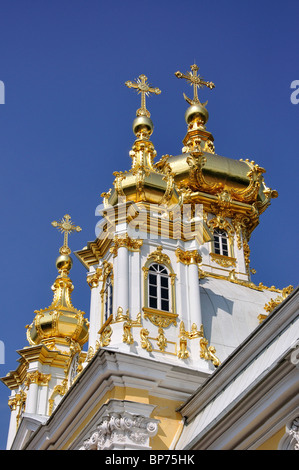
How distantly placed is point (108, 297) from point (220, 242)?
7.05 m

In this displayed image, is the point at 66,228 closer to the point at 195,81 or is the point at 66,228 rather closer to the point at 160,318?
the point at 195,81

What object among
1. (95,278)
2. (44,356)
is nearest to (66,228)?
(44,356)

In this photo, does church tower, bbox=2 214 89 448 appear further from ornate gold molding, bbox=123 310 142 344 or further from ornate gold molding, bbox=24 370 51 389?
ornate gold molding, bbox=123 310 142 344

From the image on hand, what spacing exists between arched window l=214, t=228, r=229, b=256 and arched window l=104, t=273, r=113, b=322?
6210 millimetres

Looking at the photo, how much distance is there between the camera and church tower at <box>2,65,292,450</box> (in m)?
14.4

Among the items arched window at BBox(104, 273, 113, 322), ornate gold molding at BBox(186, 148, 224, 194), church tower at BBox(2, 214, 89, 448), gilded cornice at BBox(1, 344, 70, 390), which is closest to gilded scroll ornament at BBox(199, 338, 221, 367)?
arched window at BBox(104, 273, 113, 322)

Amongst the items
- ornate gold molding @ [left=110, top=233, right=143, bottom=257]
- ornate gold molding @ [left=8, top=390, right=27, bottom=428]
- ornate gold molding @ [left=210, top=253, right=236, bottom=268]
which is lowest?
ornate gold molding @ [left=110, top=233, right=143, bottom=257]

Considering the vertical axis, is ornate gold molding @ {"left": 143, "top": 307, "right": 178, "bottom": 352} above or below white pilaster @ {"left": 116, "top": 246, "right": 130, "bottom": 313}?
below

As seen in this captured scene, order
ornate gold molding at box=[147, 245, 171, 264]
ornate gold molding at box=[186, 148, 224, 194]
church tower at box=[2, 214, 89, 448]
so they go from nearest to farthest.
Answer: ornate gold molding at box=[147, 245, 171, 264], ornate gold molding at box=[186, 148, 224, 194], church tower at box=[2, 214, 89, 448]

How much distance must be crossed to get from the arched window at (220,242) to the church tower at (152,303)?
35 mm

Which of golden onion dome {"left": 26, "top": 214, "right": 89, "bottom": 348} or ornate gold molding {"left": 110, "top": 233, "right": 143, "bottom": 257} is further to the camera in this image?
golden onion dome {"left": 26, "top": 214, "right": 89, "bottom": 348}

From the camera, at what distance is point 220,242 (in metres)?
23.3

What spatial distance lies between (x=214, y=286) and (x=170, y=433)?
18.3 ft
